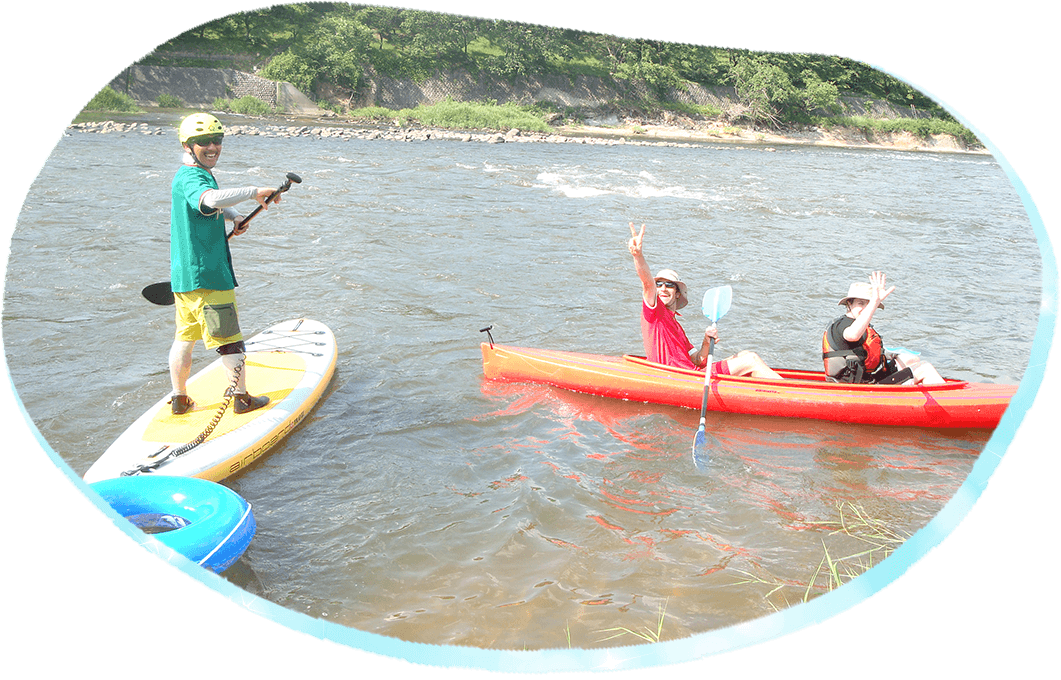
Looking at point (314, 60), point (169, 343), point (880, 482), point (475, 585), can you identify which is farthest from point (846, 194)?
point (475, 585)

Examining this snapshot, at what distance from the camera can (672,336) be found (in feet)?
12.5

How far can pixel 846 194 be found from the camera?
11469 millimetres

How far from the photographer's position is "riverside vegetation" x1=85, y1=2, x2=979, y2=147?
461cm

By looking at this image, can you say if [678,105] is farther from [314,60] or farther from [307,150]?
[307,150]

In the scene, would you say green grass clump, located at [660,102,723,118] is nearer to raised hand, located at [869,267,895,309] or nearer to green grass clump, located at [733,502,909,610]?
raised hand, located at [869,267,895,309]

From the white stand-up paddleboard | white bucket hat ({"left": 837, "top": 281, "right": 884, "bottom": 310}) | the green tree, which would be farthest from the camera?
the green tree

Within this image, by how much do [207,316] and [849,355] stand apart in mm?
2916

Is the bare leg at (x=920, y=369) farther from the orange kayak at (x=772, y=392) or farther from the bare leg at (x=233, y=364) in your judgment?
the bare leg at (x=233, y=364)

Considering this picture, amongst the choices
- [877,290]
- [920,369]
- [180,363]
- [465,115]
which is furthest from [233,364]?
[465,115]

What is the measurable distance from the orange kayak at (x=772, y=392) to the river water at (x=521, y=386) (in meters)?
0.08

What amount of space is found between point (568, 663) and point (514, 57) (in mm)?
8585

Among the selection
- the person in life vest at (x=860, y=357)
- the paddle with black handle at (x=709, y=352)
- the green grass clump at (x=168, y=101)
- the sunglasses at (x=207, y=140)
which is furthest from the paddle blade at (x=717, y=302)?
the green grass clump at (x=168, y=101)

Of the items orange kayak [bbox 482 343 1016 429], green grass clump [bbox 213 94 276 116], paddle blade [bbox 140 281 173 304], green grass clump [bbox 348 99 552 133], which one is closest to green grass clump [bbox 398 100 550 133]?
green grass clump [bbox 348 99 552 133]

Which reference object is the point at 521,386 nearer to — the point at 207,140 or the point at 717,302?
the point at 717,302
